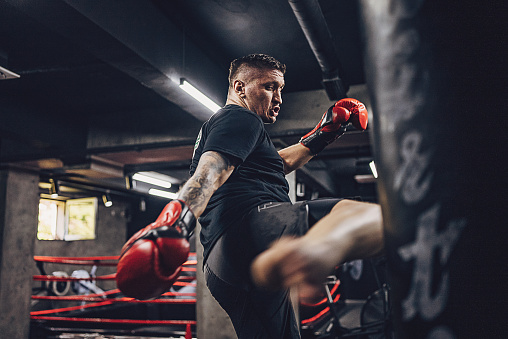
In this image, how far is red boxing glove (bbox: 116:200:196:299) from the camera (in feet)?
3.07

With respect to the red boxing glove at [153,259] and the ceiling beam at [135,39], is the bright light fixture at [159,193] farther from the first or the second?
the red boxing glove at [153,259]

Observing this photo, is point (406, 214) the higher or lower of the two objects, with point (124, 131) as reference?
lower

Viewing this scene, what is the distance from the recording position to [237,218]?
1316 millimetres

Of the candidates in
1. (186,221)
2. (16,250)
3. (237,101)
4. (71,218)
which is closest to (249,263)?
(186,221)

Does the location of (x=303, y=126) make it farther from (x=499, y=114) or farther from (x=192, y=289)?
(x=192, y=289)

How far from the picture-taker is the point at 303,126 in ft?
17.7

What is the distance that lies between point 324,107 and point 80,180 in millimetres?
7168

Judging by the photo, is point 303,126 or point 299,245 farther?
point 303,126

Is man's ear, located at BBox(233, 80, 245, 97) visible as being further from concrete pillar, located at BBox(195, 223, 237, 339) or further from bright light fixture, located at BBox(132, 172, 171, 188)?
bright light fixture, located at BBox(132, 172, 171, 188)

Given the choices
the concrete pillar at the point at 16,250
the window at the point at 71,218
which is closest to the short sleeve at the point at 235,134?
the concrete pillar at the point at 16,250

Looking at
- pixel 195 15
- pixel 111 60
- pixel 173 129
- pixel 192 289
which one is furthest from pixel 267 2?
pixel 192 289

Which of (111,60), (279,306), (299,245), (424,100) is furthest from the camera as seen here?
(111,60)

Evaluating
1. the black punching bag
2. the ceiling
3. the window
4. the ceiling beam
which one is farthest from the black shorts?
the window

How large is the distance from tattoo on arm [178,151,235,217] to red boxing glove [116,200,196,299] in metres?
0.09
